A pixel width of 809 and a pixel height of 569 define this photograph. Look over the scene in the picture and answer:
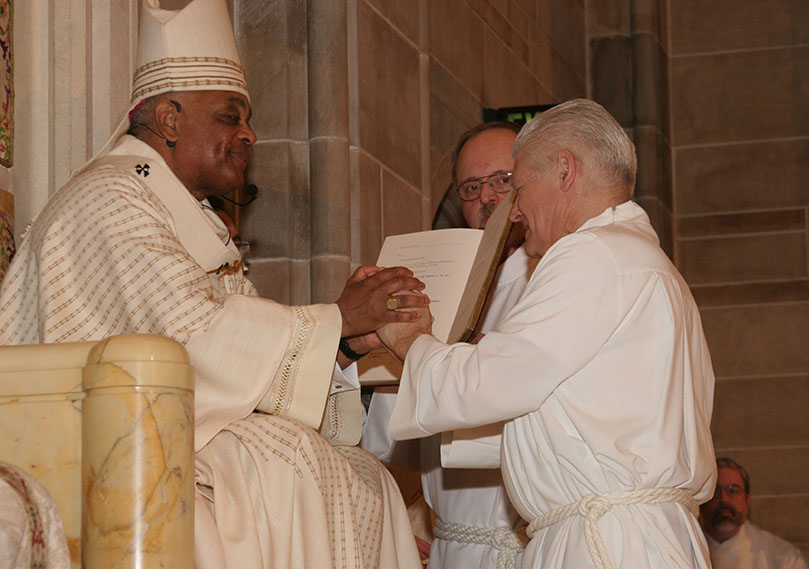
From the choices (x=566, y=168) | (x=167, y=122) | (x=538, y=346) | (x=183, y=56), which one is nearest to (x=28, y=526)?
(x=538, y=346)

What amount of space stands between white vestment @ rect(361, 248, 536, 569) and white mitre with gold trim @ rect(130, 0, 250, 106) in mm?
1377

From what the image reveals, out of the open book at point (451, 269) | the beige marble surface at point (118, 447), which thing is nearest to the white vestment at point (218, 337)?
the open book at point (451, 269)

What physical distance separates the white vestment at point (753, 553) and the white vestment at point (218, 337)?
5.58 meters

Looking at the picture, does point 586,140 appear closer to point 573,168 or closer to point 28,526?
point 573,168

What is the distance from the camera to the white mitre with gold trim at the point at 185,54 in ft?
15.3

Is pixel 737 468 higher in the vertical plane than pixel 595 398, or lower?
lower

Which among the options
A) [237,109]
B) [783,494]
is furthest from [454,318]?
[783,494]

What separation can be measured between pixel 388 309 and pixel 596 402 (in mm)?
892

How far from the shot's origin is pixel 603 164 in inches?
160

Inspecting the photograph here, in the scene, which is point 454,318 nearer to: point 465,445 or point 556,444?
point 465,445

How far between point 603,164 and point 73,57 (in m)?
2.20

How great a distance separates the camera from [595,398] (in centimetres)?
373

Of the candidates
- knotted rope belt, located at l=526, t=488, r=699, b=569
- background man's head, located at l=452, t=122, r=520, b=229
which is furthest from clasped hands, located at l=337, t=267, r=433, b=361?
background man's head, located at l=452, t=122, r=520, b=229

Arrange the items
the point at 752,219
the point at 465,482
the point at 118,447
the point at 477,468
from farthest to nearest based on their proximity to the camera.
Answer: the point at 752,219 → the point at 465,482 → the point at 477,468 → the point at 118,447
